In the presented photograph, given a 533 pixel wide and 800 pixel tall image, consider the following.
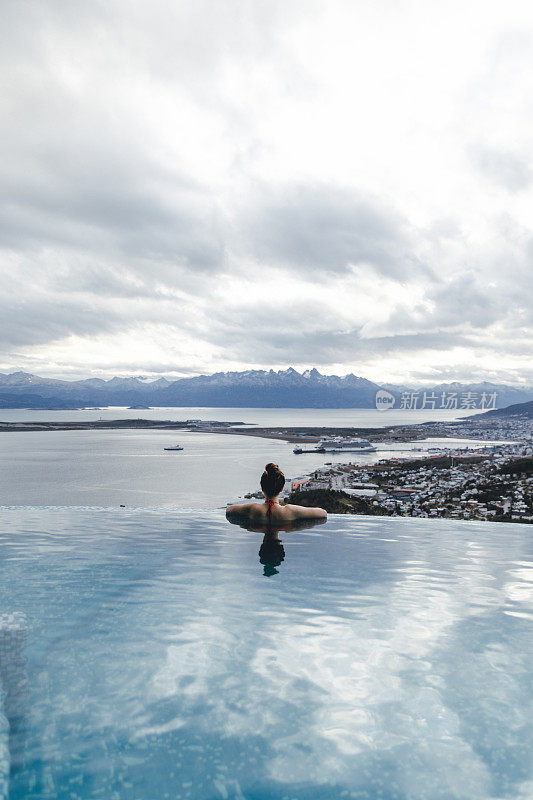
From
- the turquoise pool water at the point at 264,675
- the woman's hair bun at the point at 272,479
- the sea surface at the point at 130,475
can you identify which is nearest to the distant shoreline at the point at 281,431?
the sea surface at the point at 130,475

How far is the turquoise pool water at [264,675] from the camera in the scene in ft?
12.0

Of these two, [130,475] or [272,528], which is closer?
[272,528]

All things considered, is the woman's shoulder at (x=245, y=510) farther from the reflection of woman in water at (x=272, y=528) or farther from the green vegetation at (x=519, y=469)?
the green vegetation at (x=519, y=469)

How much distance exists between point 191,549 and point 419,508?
2303cm

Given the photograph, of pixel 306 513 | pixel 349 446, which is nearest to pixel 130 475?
pixel 306 513

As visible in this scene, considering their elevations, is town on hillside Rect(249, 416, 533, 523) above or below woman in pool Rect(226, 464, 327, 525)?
below

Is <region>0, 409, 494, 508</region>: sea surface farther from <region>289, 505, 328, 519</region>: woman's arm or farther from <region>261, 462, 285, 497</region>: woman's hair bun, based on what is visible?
<region>261, 462, 285, 497</region>: woman's hair bun

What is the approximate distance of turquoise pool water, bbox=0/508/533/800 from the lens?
12.0 ft

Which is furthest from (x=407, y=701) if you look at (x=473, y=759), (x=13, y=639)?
(x=13, y=639)

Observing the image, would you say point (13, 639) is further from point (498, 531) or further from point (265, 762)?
point (498, 531)

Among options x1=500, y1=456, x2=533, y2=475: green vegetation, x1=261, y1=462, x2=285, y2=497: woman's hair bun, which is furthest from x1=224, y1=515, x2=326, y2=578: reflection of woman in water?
x1=500, y1=456, x2=533, y2=475: green vegetation

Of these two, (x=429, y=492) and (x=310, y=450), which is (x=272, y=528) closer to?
(x=429, y=492)

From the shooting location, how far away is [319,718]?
4355mm

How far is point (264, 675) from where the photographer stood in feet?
16.5
